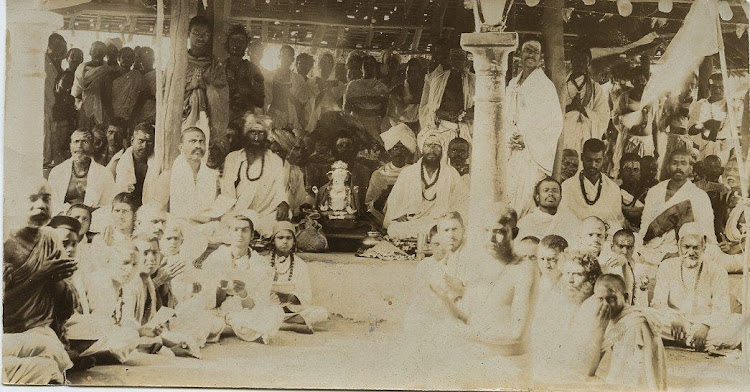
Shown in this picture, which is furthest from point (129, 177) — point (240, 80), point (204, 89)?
point (240, 80)

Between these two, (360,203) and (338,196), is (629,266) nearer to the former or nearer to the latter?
(360,203)

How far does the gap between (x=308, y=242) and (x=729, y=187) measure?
115 inches

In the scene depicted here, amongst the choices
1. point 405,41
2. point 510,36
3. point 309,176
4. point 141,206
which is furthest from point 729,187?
point 141,206

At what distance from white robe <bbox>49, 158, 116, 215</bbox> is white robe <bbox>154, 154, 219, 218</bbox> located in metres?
0.32

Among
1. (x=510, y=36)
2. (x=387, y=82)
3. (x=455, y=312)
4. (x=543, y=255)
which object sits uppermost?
(x=510, y=36)

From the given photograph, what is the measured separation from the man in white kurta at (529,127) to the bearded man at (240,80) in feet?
5.52

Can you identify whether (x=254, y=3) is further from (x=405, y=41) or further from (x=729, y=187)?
(x=729, y=187)

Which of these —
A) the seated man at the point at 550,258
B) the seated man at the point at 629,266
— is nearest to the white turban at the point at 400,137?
the seated man at the point at 550,258

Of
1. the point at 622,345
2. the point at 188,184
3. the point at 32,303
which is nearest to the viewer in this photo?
the point at 32,303

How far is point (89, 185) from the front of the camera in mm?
5414

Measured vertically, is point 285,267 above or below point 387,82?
below

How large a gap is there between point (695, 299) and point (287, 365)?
2.82 meters

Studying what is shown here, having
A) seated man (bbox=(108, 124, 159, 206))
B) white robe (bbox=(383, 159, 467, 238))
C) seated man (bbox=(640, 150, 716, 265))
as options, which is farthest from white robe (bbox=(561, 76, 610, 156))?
seated man (bbox=(108, 124, 159, 206))

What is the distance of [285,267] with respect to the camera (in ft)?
17.9
